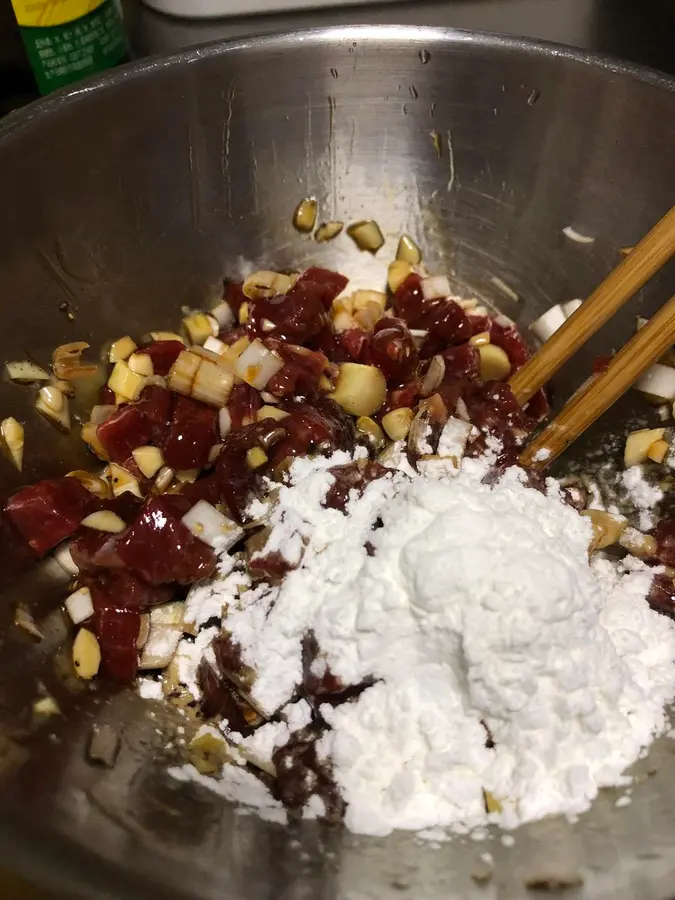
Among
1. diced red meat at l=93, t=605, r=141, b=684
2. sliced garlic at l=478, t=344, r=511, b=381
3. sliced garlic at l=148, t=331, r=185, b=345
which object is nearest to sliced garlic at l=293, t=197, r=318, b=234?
sliced garlic at l=148, t=331, r=185, b=345

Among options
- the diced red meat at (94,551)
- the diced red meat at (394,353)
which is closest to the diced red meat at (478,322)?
the diced red meat at (394,353)

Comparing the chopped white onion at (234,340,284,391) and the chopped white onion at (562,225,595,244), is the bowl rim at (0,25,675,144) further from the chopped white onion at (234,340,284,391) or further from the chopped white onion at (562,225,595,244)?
the chopped white onion at (234,340,284,391)

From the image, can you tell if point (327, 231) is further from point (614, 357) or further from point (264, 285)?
point (614, 357)

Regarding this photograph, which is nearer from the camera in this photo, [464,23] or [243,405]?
[243,405]

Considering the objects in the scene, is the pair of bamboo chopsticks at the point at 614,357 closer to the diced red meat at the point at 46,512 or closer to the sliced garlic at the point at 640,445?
the sliced garlic at the point at 640,445

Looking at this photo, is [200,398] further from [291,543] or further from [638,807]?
[638,807]

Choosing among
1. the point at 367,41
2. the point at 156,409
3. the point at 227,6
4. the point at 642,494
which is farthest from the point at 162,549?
the point at 227,6

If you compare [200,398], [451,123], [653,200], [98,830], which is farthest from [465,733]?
[451,123]
